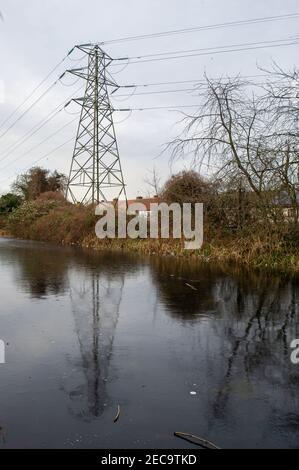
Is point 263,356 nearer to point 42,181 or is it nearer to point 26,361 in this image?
point 26,361

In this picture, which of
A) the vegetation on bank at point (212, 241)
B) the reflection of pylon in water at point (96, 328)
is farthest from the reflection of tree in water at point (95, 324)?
the vegetation on bank at point (212, 241)

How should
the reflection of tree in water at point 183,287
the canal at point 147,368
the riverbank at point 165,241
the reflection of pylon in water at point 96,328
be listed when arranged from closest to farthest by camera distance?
the canal at point 147,368
the reflection of pylon in water at point 96,328
the reflection of tree in water at point 183,287
the riverbank at point 165,241

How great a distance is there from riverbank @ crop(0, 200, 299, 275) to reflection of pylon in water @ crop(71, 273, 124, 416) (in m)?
5.69

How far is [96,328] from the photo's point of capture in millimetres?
5953

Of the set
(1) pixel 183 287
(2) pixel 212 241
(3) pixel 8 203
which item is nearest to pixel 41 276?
(1) pixel 183 287

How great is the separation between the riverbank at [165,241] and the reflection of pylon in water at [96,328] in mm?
5692

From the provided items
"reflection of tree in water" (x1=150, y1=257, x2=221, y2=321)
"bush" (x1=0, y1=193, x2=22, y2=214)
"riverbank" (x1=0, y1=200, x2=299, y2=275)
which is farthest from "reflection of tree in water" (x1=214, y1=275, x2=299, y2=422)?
"bush" (x1=0, y1=193, x2=22, y2=214)

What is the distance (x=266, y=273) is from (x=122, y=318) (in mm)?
6523

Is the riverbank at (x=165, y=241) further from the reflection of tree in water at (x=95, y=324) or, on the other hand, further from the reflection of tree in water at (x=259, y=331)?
the reflection of tree in water at (x=95, y=324)

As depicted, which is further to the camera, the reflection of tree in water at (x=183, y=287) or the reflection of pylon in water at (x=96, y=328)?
the reflection of tree in water at (x=183, y=287)

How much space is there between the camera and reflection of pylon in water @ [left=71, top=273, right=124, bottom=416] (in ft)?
12.7

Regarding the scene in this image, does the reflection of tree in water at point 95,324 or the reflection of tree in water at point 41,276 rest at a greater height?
the reflection of tree in water at point 41,276

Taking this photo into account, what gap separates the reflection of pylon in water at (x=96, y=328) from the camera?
3.88 metres

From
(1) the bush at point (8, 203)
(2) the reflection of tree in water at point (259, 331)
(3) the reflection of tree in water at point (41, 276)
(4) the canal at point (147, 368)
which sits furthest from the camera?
(1) the bush at point (8, 203)
